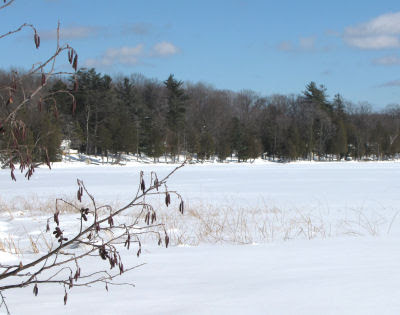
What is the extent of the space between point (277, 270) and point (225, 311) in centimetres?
114

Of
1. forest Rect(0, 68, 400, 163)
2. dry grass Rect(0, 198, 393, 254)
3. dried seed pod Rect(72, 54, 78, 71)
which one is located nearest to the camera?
dried seed pod Rect(72, 54, 78, 71)

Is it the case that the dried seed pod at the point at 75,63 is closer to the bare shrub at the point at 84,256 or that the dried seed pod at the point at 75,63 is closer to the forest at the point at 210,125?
the bare shrub at the point at 84,256

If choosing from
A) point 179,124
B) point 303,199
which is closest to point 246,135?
point 179,124

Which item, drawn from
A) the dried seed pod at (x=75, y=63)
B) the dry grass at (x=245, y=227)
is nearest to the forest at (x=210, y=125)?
the dry grass at (x=245, y=227)

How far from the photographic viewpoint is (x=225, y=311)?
229 cm

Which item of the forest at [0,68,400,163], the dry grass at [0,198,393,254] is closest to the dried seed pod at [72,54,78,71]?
the dry grass at [0,198,393,254]

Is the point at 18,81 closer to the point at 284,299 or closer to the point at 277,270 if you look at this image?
the point at 284,299

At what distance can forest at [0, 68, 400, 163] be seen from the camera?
1900 inches

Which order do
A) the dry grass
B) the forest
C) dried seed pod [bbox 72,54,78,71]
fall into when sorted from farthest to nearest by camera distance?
the forest, the dry grass, dried seed pod [bbox 72,54,78,71]

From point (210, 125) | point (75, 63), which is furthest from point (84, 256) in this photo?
point (210, 125)

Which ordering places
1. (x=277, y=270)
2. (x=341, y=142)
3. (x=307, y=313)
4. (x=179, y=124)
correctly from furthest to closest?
(x=341, y=142), (x=179, y=124), (x=277, y=270), (x=307, y=313)

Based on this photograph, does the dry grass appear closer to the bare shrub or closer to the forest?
the bare shrub

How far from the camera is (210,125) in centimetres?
6562

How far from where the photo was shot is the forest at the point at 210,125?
4825 centimetres
